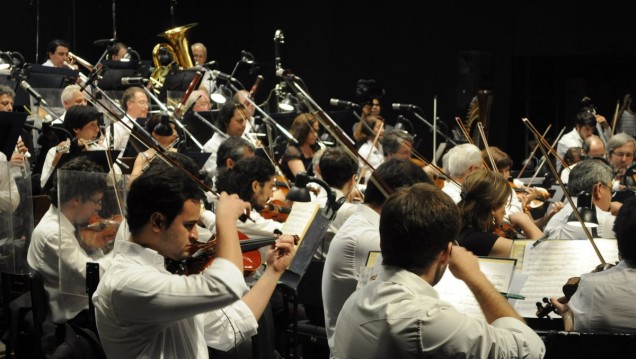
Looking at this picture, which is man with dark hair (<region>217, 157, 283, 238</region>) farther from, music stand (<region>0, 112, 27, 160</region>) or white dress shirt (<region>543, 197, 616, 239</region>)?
music stand (<region>0, 112, 27, 160</region>)

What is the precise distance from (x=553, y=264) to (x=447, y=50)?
9.64m

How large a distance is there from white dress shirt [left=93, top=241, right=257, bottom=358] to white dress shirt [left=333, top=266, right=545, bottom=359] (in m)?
0.35

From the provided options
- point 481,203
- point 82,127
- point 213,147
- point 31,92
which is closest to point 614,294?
point 481,203

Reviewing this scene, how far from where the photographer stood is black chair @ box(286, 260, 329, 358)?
4957mm

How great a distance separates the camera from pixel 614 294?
3.11 metres

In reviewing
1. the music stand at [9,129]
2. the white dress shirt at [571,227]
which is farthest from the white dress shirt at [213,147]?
the white dress shirt at [571,227]

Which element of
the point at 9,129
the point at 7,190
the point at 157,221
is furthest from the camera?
the point at 9,129

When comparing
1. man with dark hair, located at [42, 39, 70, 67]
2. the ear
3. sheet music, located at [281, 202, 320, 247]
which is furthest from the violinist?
the ear

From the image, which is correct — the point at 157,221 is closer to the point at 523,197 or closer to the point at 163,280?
the point at 163,280

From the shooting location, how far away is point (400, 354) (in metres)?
2.38

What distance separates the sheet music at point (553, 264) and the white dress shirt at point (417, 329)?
1224 mm

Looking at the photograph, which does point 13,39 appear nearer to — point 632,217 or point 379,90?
point 379,90

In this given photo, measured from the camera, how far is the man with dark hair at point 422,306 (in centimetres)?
235

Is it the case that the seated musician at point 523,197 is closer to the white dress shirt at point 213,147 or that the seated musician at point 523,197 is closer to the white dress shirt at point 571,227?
the white dress shirt at point 571,227
